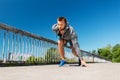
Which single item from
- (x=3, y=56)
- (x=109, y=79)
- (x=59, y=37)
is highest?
(x=59, y=37)

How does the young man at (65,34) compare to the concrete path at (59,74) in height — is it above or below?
above

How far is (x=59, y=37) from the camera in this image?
639cm

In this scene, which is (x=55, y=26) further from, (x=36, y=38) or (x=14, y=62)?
(x=36, y=38)

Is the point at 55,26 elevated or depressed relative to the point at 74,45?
elevated

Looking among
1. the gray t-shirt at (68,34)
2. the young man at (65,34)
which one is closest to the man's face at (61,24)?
the young man at (65,34)

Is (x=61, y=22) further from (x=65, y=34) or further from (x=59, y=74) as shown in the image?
(x=59, y=74)

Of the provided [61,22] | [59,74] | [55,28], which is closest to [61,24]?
[61,22]

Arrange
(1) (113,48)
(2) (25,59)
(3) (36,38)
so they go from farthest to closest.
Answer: (1) (113,48), (3) (36,38), (2) (25,59)

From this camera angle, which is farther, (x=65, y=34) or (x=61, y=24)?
(x=65, y=34)

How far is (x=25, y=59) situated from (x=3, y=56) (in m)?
1.50

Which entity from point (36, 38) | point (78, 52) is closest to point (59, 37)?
point (78, 52)

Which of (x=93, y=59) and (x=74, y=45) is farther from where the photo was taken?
(x=93, y=59)

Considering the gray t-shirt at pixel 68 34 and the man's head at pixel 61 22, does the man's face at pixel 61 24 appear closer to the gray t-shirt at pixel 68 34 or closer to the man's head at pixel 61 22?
the man's head at pixel 61 22

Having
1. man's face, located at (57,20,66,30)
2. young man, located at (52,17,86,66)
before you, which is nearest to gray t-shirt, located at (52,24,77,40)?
young man, located at (52,17,86,66)
